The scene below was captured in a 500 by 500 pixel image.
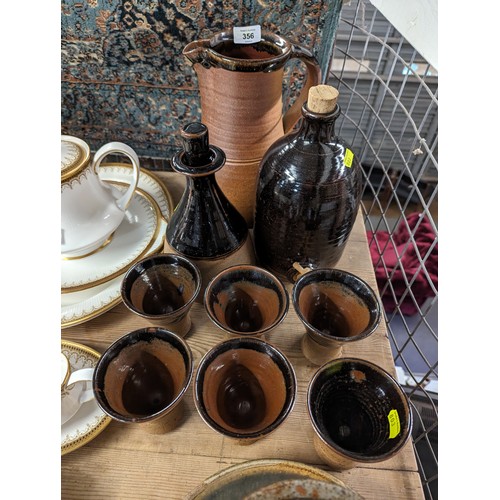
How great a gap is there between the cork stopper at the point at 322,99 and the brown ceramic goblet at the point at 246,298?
0.72 ft

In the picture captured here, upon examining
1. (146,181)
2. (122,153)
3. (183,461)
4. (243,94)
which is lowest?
(183,461)

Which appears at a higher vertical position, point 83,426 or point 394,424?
point 394,424

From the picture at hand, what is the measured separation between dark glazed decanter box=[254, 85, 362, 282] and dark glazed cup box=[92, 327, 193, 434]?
22 cm

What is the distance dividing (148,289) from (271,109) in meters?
0.33

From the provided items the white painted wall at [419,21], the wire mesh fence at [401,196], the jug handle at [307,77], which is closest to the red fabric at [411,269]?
the wire mesh fence at [401,196]

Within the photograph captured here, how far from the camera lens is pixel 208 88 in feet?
1.93

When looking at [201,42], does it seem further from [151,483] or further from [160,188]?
[151,483]

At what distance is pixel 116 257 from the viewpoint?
68cm

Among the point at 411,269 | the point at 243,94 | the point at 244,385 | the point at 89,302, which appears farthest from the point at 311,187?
the point at 411,269

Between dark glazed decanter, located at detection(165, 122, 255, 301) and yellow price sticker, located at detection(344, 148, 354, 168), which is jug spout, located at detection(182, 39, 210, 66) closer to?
dark glazed decanter, located at detection(165, 122, 255, 301)

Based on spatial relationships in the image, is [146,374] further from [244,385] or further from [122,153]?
[122,153]

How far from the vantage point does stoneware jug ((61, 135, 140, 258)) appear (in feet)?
1.91

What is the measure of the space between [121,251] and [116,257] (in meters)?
0.01

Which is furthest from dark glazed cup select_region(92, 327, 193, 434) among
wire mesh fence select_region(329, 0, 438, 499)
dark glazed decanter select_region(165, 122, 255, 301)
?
wire mesh fence select_region(329, 0, 438, 499)
